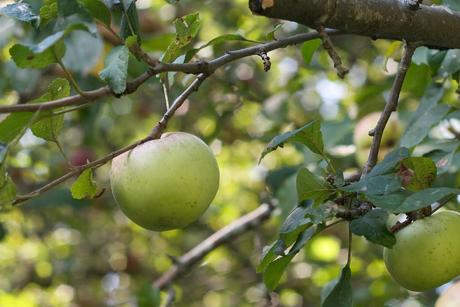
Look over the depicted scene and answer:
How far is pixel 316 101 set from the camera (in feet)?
11.1

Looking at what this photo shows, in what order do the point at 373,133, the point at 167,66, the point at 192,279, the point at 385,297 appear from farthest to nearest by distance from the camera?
the point at 192,279
the point at 385,297
the point at 373,133
the point at 167,66

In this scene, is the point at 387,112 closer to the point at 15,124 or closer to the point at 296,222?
the point at 296,222

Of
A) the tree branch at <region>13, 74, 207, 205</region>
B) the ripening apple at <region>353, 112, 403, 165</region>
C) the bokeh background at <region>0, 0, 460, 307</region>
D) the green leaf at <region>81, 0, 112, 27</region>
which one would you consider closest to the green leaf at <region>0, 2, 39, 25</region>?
the green leaf at <region>81, 0, 112, 27</region>

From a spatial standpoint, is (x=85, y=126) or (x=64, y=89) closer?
(x=64, y=89)

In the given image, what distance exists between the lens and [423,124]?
179 centimetres

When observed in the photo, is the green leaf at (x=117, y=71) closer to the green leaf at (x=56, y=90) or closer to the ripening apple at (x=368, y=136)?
the green leaf at (x=56, y=90)

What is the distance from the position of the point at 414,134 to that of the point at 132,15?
763mm

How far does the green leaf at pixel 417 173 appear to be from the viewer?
131cm

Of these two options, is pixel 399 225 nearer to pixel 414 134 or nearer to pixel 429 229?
pixel 429 229

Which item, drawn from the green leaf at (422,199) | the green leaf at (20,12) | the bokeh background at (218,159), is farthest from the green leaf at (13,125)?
the bokeh background at (218,159)

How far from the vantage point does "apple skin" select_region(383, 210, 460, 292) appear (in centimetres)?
131

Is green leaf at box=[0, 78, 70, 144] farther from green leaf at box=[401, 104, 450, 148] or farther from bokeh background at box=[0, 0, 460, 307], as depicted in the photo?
bokeh background at box=[0, 0, 460, 307]

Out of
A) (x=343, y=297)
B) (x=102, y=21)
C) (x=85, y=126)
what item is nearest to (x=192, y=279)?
(x=85, y=126)

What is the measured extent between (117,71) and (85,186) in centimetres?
29
